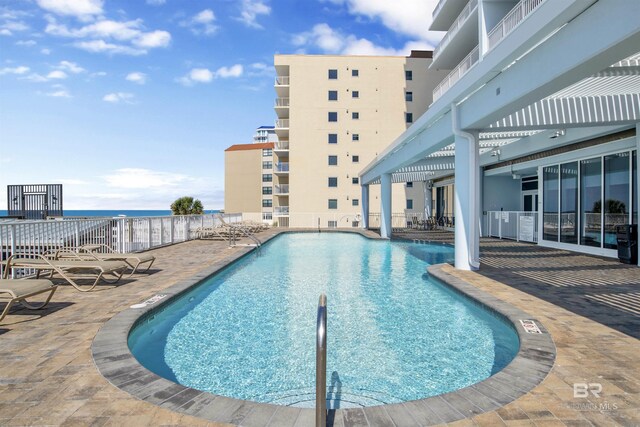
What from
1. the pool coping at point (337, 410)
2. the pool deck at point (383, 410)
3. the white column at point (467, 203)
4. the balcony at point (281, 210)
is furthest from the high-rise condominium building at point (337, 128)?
the pool coping at point (337, 410)

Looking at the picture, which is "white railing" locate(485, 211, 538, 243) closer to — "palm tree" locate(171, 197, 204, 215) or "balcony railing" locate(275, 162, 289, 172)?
"balcony railing" locate(275, 162, 289, 172)

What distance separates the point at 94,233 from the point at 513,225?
51.0 ft

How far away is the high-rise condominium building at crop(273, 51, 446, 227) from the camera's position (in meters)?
32.7

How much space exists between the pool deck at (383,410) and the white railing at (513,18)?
4.90 meters

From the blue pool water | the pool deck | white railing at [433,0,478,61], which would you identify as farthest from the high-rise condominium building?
the pool deck

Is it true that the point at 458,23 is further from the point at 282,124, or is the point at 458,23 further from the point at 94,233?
the point at 282,124

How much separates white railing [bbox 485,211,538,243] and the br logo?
44.0 ft

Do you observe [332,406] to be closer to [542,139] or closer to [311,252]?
[311,252]

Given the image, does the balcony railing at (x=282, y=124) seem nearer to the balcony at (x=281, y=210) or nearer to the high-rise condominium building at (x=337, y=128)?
the high-rise condominium building at (x=337, y=128)

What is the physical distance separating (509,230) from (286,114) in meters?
23.8

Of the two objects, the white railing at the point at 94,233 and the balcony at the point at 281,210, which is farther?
the balcony at the point at 281,210

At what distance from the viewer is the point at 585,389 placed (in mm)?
2828

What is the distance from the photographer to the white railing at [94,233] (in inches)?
286

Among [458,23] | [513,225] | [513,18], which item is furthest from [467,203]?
[458,23]
